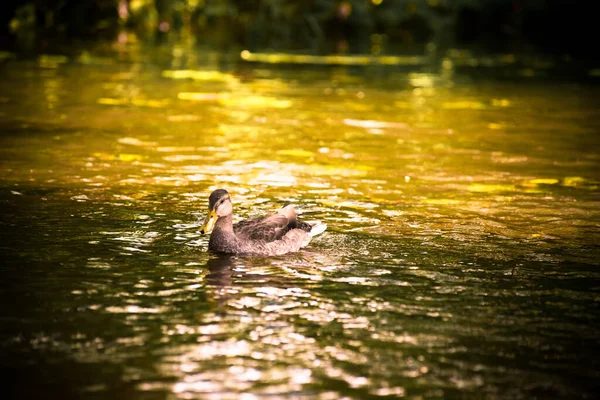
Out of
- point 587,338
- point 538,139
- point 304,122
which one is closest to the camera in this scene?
point 587,338

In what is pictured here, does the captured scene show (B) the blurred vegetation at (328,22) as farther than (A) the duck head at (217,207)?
Yes

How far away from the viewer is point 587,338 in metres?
7.81

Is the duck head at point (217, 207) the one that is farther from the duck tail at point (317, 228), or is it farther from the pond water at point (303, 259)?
the duck tail at point (317, 228)

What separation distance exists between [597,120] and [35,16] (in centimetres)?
3064

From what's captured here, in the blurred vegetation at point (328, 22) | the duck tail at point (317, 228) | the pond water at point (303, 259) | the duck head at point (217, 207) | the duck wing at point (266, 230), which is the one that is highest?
the blurred vegetation at point (328, 22)

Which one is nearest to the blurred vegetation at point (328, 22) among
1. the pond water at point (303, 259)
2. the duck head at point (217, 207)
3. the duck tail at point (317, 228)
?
the pond water at point (303, 259)

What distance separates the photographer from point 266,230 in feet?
32.4

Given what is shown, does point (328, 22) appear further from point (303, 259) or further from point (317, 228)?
point (303, 259)

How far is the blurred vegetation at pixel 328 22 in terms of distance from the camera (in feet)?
146

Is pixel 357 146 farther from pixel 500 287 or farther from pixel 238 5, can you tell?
pixel 238 5

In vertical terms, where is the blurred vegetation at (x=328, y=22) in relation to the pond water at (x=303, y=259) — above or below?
above

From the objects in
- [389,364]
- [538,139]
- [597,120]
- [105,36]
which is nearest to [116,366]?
[389,364]

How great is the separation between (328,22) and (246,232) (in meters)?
41.1

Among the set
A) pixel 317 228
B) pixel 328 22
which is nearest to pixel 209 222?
pixel 317 228
